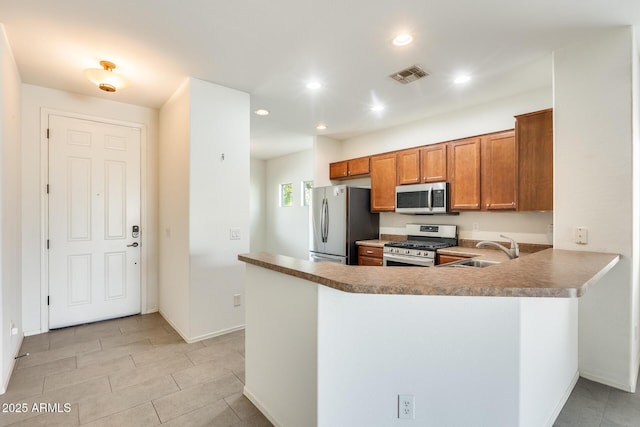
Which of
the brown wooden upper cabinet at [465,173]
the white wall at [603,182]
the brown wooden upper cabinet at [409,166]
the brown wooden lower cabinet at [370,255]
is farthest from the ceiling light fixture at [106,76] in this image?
the white wall at [603,182]

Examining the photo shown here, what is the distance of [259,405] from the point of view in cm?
197

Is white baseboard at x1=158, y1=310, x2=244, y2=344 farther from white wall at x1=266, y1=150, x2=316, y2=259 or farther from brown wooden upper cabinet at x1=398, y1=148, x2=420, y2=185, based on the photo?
white wall at x1=266, y1=150, x2=316, y2=259

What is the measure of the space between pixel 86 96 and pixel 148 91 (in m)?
0.83

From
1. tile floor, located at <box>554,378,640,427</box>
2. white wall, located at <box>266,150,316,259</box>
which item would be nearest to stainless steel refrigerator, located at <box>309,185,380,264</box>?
white wall, located at <box>266,150,316,259</box>

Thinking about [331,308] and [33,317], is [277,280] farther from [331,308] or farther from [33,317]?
[33,317]

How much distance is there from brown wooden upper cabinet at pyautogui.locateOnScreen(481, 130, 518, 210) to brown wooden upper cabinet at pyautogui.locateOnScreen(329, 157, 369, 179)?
1838 mm

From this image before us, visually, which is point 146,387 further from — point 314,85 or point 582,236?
point 582,236

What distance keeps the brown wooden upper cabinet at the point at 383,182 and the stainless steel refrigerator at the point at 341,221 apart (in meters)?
0.20

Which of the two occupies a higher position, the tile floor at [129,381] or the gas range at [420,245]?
the gas range at [420,245]

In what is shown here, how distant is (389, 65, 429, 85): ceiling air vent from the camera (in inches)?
113

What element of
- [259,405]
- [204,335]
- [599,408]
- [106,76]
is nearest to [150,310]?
[204,335]

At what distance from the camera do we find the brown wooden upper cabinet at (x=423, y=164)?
13.1 ft

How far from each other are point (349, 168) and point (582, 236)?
3406 mm

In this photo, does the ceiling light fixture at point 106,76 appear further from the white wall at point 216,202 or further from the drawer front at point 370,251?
the drawer front at point 370,251
